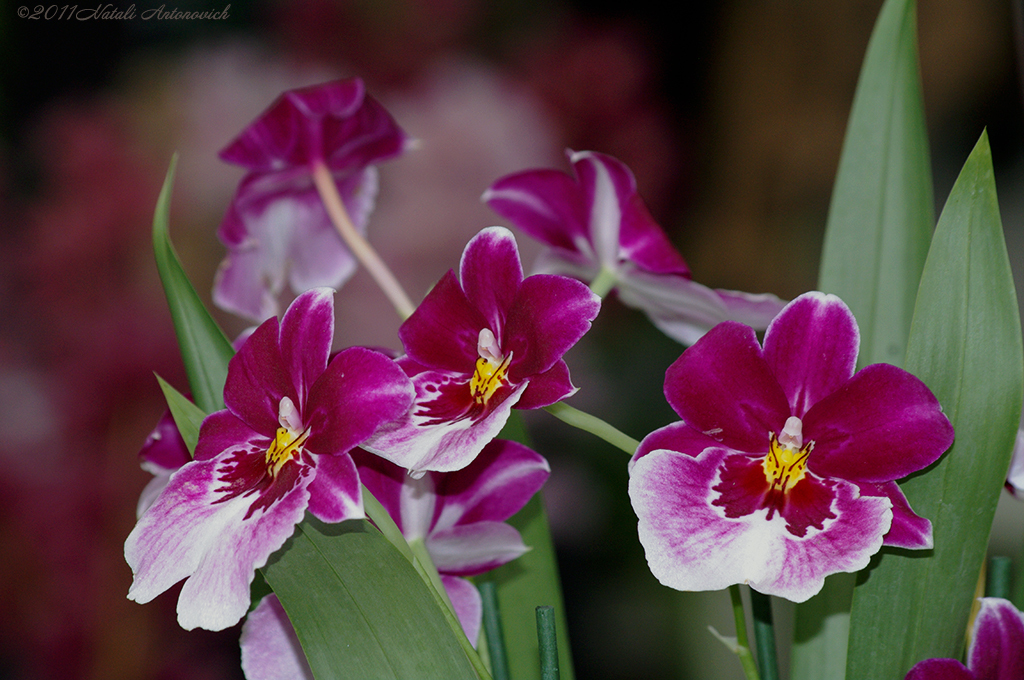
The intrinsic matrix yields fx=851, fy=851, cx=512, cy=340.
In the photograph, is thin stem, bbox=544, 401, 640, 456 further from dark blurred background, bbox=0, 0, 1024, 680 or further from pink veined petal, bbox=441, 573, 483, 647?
dark blurred background, bbox=0, 0, 1024, 680

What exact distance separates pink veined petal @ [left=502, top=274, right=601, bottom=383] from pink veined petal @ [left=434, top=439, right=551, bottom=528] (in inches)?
2.1

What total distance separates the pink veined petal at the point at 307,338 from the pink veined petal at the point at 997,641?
0.74 feet

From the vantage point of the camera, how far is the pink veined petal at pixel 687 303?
0.36 metres

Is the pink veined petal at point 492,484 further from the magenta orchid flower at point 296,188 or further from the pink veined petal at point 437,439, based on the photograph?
the magenta orchid flower at point 296,188

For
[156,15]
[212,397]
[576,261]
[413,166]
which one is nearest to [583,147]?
[413,166]

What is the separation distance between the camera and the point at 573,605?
1071 millimetres

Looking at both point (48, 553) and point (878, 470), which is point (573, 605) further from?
point (878, 470)

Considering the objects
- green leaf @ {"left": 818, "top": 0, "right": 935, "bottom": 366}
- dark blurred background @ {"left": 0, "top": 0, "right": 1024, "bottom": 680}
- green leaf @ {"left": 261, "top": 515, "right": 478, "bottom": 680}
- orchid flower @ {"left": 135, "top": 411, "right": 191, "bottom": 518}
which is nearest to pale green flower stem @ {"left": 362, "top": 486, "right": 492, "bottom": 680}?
green leaf @ {"left": 261, "top": 515, "right": 478, "bottom": 680}

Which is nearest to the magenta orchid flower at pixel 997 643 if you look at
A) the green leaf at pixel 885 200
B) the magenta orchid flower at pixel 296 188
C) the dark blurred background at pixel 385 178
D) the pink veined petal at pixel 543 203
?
the green leaf at pixel 885 200

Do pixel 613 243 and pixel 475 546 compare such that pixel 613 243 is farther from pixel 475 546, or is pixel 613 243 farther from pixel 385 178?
pixel 385 178

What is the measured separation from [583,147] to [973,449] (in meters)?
0.84

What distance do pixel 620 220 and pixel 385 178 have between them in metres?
0.66

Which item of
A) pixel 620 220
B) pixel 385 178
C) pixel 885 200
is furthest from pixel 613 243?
pixel 385 178

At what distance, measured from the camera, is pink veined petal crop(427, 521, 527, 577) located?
32 centimetres
